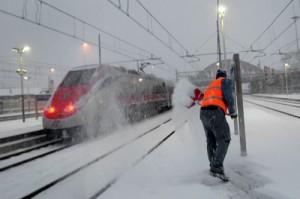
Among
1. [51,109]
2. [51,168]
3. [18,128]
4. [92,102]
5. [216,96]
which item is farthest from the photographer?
[18,128]

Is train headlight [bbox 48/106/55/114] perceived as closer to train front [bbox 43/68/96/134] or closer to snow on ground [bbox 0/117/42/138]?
train front [bbox 43/68/96/134]

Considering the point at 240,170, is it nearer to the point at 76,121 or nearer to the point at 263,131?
the point at 263,131

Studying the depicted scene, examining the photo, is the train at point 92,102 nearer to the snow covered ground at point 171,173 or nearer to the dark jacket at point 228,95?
the snow covered ground at point 171,173

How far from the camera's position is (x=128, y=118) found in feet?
43.5

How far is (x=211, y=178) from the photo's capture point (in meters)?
4.45

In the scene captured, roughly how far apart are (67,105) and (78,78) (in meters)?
1.74

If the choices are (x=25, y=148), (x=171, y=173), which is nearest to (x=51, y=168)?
(x=171, y=173)

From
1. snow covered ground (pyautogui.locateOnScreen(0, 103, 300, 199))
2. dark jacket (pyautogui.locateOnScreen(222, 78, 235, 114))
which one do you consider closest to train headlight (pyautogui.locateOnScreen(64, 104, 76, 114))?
snow covered ground (pyautogui.locateOnScreen(0, 103, 300, 199))

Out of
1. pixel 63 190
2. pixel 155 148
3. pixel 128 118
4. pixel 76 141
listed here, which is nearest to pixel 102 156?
pixel 155 148

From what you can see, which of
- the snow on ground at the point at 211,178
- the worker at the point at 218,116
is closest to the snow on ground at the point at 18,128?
the snow on ground at the point at 211,178

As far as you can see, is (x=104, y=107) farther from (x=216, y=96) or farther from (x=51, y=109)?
(x=216, y=96)

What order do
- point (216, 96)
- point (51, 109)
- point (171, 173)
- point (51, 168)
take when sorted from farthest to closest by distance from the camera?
point (51, 109) < point (51, 168) < point (171, 173) < point (216, 96)

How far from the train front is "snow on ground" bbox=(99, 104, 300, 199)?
11.9 feet

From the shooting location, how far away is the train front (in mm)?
9094
